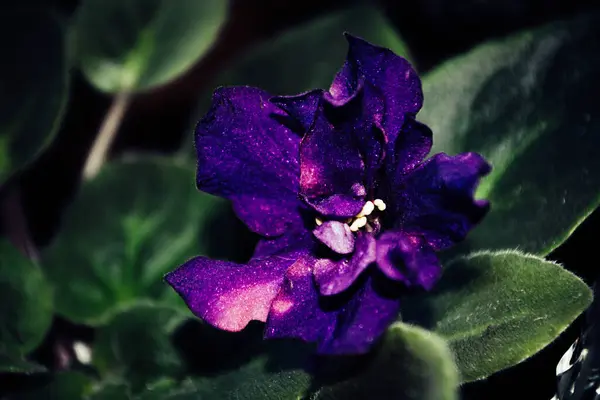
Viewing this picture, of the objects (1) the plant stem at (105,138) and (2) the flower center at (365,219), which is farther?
(1) the plant stem at (105,138)

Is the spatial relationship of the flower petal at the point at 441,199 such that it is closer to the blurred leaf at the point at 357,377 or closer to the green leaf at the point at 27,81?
the blurred leaf at the point at 357,377

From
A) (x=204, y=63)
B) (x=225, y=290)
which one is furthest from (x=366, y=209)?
(x=204, y=63)

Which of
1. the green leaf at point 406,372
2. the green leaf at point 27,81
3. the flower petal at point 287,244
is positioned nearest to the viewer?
the green leaf at point 406,372

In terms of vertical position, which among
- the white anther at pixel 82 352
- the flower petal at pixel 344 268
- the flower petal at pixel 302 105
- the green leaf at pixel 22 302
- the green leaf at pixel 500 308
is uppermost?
the flower petal at pixel 302 105

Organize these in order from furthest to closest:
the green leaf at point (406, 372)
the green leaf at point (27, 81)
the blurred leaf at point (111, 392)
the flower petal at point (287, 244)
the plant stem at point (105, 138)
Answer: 1. the plant stem at point (105, 138)
2. the green leaf at point (27, 81)
3. the blurred leaf at point (111, 392)
4. the flower petal at point (287, 244)
5. the green leaf at point (406, 372)

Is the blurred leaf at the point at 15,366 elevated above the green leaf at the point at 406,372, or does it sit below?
below

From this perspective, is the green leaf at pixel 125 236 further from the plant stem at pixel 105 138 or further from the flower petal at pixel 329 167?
the flower petal at pixel 329 167

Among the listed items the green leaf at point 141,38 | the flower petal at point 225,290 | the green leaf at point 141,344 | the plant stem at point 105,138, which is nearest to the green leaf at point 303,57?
the green leaf at point 141,38

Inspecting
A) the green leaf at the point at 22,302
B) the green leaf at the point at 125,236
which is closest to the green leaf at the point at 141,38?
the green leaf at the point at 125,236
